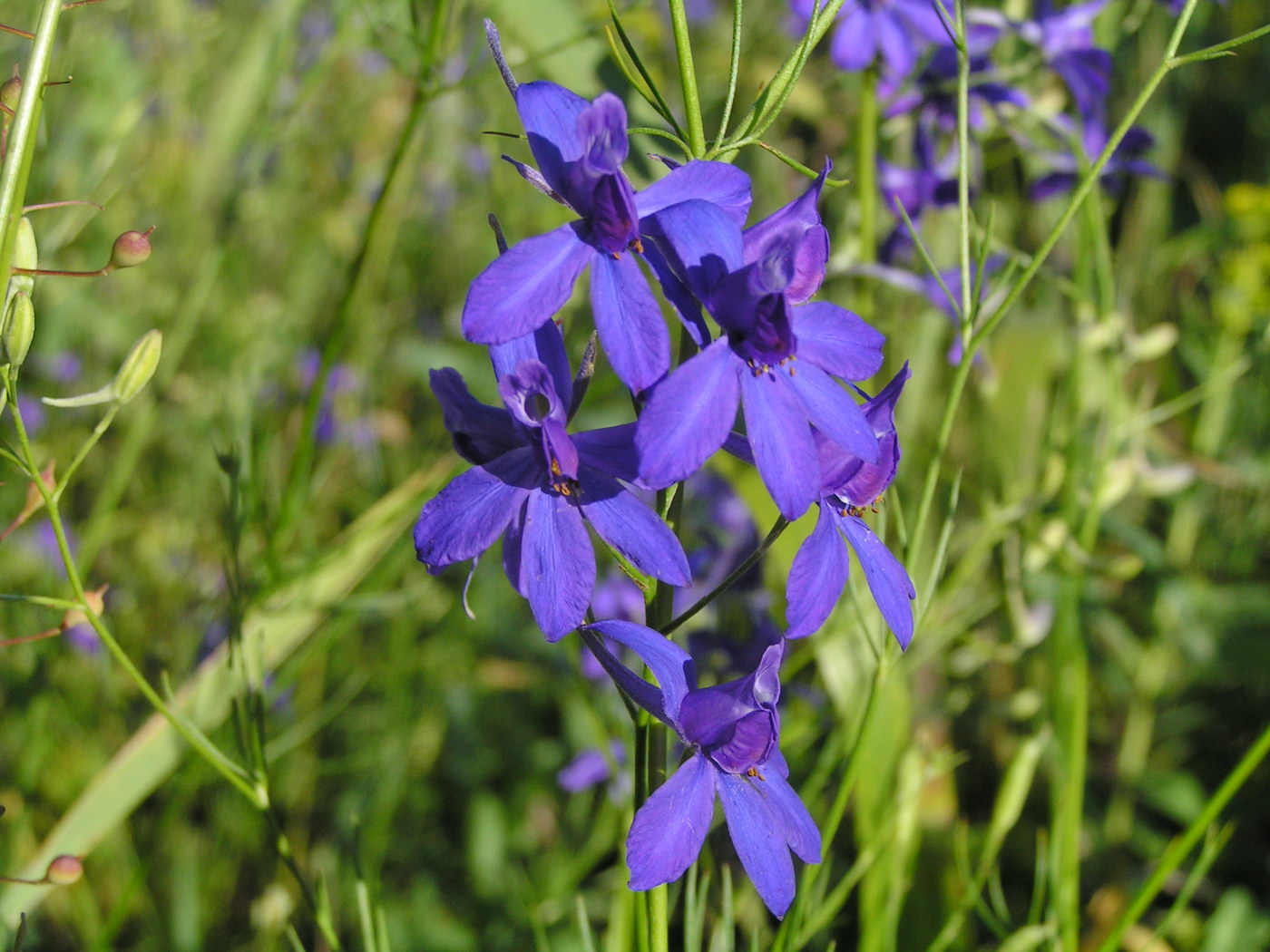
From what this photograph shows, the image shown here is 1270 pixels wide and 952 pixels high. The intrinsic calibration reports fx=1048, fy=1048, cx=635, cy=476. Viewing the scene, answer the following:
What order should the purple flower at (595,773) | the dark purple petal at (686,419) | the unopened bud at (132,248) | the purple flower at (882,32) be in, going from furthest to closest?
the purple flower at (595,773) → the purple flower at (882,32) → the unopened bud at (132,248) → the dark purple petal at (686,419)

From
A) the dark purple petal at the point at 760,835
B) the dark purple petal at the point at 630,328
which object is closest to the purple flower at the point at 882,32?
the dark purple petal at the point at 630,328

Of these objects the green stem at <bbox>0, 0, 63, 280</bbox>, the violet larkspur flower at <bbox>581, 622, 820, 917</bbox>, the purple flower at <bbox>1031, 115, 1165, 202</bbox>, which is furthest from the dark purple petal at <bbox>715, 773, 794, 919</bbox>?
the purple flower at <bbox>1031, 115, 1165, 202</bbox>

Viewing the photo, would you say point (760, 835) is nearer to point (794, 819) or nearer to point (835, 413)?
point (794, 819)

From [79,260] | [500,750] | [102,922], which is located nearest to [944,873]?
[500,750]

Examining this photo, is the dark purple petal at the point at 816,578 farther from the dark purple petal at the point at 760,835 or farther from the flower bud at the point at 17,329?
the flower bud at the point at 17,329

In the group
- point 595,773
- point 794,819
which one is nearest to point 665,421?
point 794,819
